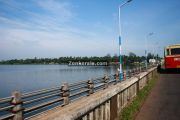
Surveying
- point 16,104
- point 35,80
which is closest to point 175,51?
point 16,104

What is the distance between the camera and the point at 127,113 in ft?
31.9

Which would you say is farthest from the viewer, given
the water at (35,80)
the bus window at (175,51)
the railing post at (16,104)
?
the water at (35,80)

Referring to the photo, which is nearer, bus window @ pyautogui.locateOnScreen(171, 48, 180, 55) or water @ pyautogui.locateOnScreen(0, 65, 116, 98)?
bus window @ pyautogui.locateOnScreen(171, 48, 180, 55)

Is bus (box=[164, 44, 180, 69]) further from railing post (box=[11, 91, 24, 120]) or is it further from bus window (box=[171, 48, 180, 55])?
railing post (box=[11, 91, 24, 120])

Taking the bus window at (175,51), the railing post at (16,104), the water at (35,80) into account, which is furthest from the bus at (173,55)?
the railing post at (16,104)

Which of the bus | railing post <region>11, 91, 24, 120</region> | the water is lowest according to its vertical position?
the water

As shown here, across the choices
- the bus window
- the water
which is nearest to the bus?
the bus window

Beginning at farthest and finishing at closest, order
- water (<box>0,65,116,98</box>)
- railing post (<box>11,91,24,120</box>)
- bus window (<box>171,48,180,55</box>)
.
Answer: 1. water (<box>0,65,116,98</box>)
2. bus window (<box>171,48,180,55</box>)
3. railing post (<box>11,91,24,120</box>)

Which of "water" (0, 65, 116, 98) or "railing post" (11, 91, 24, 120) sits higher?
"railing post" (11, 91, 24, 120)

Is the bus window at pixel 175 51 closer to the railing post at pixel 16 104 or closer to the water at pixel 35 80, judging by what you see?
the water at pixel 35 80

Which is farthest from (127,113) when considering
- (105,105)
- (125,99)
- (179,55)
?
(179,55)

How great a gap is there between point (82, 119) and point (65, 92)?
5751mm

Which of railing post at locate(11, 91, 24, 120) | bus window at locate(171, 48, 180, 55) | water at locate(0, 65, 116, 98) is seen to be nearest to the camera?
railing post at locate(11, 91, 24, 120)

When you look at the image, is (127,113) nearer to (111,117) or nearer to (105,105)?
(111,117)
